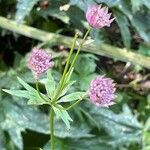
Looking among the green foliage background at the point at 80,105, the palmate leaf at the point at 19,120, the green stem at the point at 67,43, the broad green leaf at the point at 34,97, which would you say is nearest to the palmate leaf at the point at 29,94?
the broad green leaf at the point at 34,97

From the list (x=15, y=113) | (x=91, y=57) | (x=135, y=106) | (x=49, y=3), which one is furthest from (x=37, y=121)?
(x=135, y=106)

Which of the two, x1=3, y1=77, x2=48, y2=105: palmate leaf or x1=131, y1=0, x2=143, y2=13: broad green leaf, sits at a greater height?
x1=3, y1=77, x2=48, y2=105: palmate leaf

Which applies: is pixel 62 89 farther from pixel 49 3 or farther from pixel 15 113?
pixel 49 3

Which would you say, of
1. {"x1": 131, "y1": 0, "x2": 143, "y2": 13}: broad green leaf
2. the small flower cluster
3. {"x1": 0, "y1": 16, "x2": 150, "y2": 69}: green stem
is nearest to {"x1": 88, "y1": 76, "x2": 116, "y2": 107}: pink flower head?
the small flower cluster

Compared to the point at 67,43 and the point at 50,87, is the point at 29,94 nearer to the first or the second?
the point at 50,87

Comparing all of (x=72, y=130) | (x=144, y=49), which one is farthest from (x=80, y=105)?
(x=144, y=49)

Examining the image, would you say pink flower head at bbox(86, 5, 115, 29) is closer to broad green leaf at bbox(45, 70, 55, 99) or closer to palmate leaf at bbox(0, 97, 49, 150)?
broad green leaf at bbox(45, 70, 55, 99)
